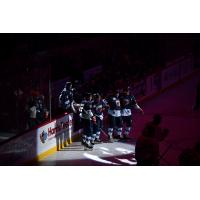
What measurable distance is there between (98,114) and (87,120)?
0.61 ft

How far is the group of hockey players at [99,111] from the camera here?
271 inches

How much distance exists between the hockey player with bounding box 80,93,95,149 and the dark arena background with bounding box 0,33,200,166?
5 centimetres

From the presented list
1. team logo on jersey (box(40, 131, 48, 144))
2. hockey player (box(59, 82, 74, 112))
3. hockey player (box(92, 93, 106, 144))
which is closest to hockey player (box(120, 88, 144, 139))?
hockey player (box(92, 93, 106, 144))

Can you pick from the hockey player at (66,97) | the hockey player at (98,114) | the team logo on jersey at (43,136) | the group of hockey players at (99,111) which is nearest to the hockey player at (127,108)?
the group of hockey players at (99,111)

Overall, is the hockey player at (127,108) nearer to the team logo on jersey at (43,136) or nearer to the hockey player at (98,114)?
the hockey player at (98,114)

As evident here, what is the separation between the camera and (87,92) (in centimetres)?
689

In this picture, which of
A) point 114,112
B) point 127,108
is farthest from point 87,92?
point 127,108

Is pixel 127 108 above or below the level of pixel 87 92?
below

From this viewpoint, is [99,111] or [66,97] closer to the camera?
[66,97]

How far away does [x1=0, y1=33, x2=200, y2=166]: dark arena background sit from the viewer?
6758 millimetres

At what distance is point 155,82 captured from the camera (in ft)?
22.9

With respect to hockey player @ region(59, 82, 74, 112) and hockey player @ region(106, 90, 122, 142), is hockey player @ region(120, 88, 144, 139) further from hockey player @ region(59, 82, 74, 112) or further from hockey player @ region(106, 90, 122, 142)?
hockey player @ region(59, 82, 74, 112)

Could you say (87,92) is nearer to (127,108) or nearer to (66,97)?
(66,97)

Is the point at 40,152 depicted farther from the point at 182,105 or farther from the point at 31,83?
the point at 182,105
